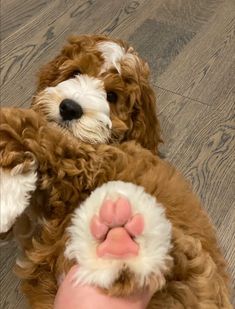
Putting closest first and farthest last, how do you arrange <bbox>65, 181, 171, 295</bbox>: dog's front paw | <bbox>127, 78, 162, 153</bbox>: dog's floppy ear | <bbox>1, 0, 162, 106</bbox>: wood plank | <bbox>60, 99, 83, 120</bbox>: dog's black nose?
<bbox>65, 181, 171, 295</bbox>: dog's front paw → <bbox>60, 99, 83, 120</bbox>: dog's black nose → <bbox>127, 78, 162, 153</bbox>: dog's floppy ear → <bbox>1, 0, 162, 106</bbox>: wood plank

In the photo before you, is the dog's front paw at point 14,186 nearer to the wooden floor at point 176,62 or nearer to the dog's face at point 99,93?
the dog's face at point 99,93

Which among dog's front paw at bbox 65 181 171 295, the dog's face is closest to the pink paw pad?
dog's front paw at bbox 65 181 171 295

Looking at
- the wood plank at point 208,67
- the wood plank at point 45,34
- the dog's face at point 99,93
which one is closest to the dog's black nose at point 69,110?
the dog's face at point 99,93

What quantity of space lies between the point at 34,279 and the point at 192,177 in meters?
0.80

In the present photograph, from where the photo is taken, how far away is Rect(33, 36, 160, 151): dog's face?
1258 mm

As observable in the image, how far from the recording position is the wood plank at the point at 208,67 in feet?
6.57

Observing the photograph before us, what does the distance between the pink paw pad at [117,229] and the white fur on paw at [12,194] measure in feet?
0.47

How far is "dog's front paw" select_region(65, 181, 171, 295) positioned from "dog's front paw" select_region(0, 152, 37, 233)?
0.37 ft

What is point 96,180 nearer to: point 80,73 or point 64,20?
point 80,73

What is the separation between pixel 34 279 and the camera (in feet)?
3.52

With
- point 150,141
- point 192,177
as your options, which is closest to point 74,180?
point 150,141

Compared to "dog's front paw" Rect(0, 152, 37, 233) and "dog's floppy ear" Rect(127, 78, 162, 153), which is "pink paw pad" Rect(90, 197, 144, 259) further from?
"dog's floppy ear" Rect(127, 78, 162, 153)

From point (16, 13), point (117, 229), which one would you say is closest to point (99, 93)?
point (117, 229)

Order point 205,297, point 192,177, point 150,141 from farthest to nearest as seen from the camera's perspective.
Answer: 1. point 192,177
2. point 150,141
3. point 205,297
